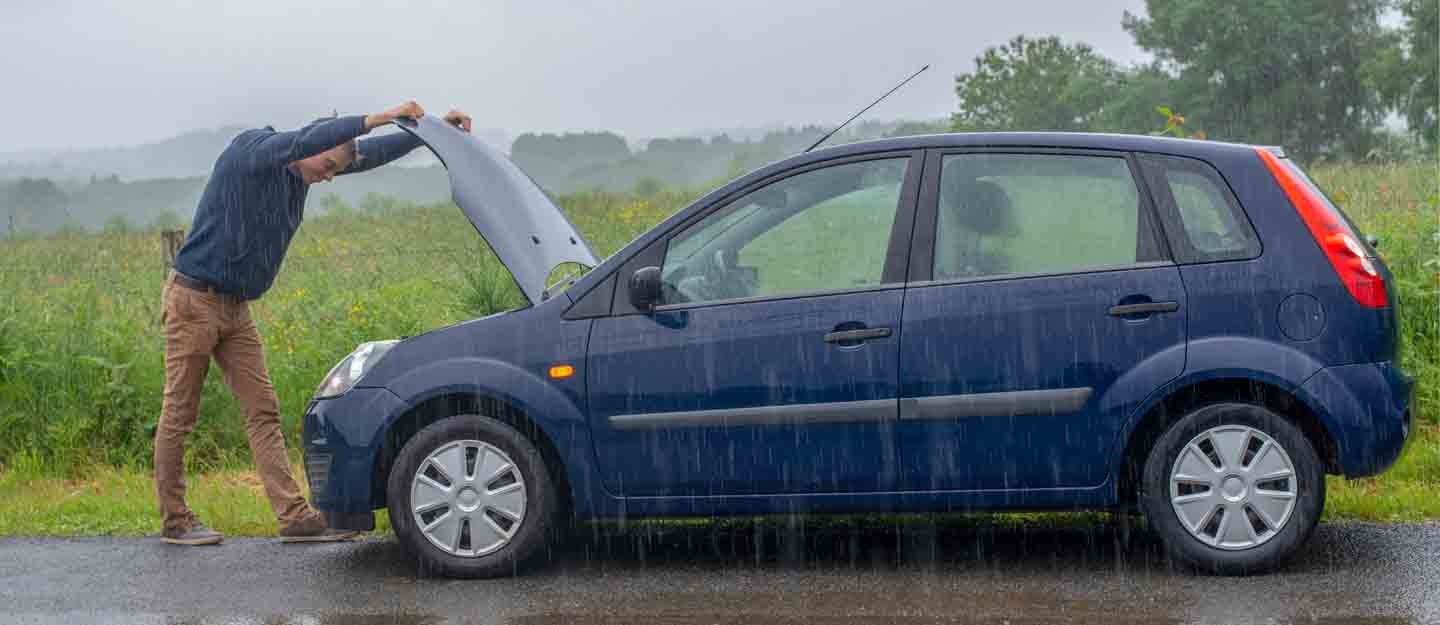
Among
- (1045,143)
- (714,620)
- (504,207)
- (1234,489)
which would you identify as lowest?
(714,620)

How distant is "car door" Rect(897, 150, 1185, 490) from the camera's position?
554 cm

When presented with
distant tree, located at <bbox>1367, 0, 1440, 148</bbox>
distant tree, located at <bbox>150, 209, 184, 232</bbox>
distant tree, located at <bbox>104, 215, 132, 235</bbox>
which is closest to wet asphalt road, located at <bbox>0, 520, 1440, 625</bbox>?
distant tree, located at <bbox>104, 215, 132, 235</bbox>

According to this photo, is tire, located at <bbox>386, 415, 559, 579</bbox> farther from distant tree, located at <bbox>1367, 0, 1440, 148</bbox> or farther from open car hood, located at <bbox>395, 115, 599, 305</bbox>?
distant tree, located at <bbox>1367, 0, 1440, 148</bbox>

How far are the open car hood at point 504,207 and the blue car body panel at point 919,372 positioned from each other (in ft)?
1.23

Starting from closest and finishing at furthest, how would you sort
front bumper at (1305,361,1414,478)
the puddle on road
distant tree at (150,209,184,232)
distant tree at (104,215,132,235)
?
1. the puddle on road
2. front bumper at (1305,361,1414,478)
3. distant tree at (104,215,132,235)
4. distant tree at (150,209,184,232)

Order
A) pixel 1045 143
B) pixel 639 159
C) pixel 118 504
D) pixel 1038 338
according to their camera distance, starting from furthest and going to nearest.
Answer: pixel 639 159 < pixel 118 504 < pixel 1045 143 < pixel 1038 338

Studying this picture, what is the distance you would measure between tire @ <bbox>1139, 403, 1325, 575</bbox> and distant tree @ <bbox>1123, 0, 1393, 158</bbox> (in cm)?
5973

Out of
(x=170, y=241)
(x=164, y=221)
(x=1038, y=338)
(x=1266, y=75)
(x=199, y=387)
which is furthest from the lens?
(x=1266, y=75)

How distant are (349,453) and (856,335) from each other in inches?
80.3

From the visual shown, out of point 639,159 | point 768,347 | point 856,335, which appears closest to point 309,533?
point 768,347

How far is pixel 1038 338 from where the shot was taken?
219 inches

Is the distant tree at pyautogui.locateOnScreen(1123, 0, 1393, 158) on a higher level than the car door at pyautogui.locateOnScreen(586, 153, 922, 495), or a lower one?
higher

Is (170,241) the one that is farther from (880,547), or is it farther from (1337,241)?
(1337,241)

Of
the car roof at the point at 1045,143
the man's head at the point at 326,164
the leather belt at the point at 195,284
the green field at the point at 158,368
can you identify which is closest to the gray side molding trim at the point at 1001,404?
the car roof at the point at 1045,143
